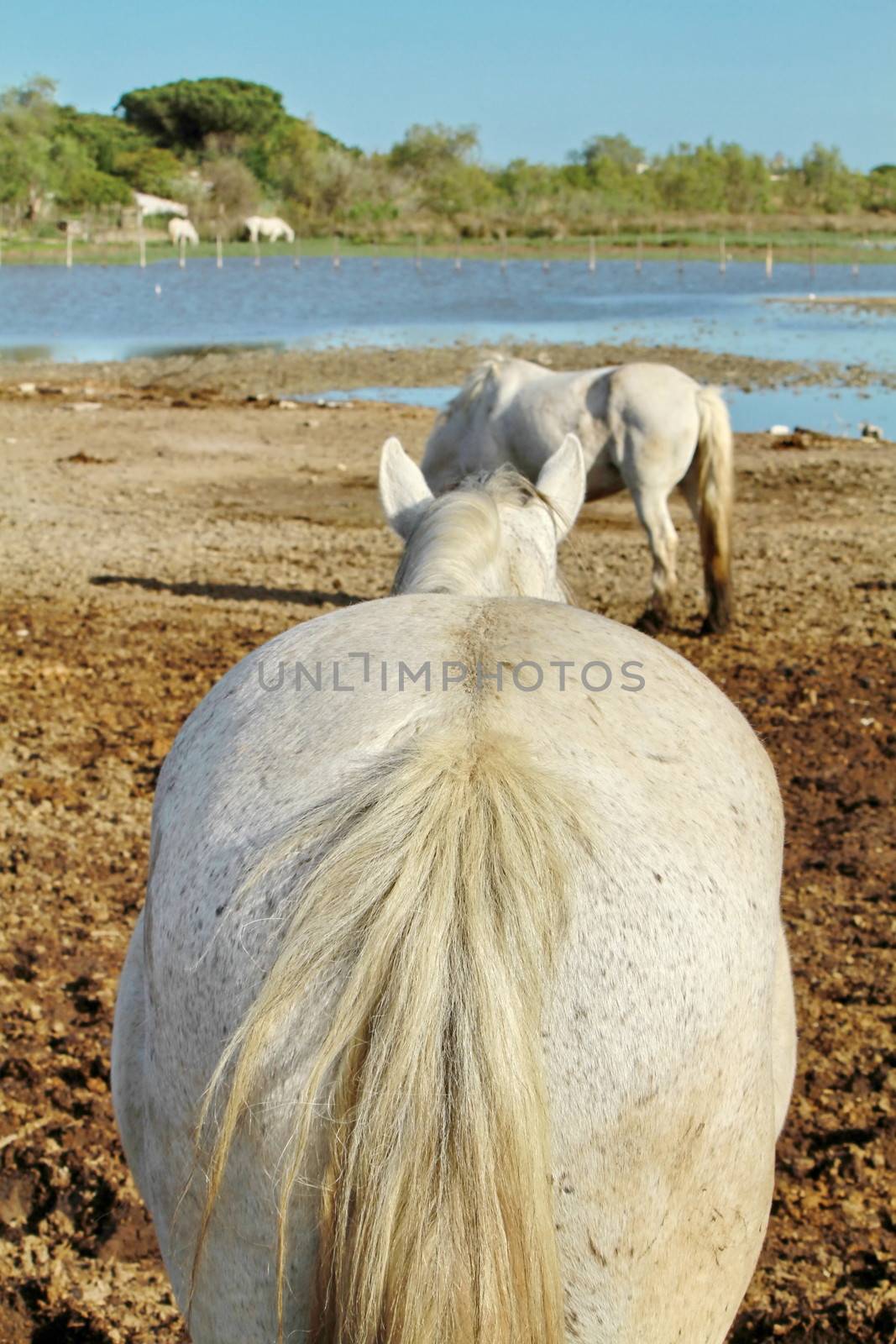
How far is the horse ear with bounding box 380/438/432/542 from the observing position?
2584mm

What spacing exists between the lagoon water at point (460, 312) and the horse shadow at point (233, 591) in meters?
8.33

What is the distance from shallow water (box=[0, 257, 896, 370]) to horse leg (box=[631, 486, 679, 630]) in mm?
13454

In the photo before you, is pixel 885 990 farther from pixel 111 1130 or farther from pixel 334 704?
pixel 334 704

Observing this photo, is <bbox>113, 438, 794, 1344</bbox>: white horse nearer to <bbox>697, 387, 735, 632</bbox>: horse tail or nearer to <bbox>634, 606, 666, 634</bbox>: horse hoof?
<bbox>697, 387, 735, 632</bbox>: horse tail

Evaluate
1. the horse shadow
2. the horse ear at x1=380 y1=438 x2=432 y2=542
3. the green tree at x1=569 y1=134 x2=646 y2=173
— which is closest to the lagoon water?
the horse shadow

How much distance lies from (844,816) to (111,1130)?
281cm

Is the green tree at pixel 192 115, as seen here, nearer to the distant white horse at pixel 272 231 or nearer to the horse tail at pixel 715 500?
the distant white horse at pixel 272 231

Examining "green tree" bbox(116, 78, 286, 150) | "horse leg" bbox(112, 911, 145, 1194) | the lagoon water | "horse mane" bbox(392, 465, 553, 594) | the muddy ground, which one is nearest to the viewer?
"horse leg" bbox(112, 911, 145, 1194)

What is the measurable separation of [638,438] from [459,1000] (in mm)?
6322

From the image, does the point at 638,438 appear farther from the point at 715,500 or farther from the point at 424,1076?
the point at 424,1076

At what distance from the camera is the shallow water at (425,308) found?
2281 cm

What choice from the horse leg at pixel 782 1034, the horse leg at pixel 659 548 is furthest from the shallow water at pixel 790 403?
the horse leg at pixel 782 1034

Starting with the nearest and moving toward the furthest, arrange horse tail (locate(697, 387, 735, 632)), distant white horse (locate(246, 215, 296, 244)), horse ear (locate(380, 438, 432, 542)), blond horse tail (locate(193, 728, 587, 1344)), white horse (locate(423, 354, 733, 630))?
blond horse tail (locate(193, 728, 587, 1344)) < horse ear (locate(380, 438, 432, 542)) < horse tail (locate(697, 387, 735, 632)) < white horse (locate(423, 354, 733, 630)) < distant white horse (locate(246, 215, 296, 244))

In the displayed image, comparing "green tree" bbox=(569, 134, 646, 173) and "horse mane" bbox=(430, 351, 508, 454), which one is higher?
"green tree" bbox=(569, 134, 646, 173)
